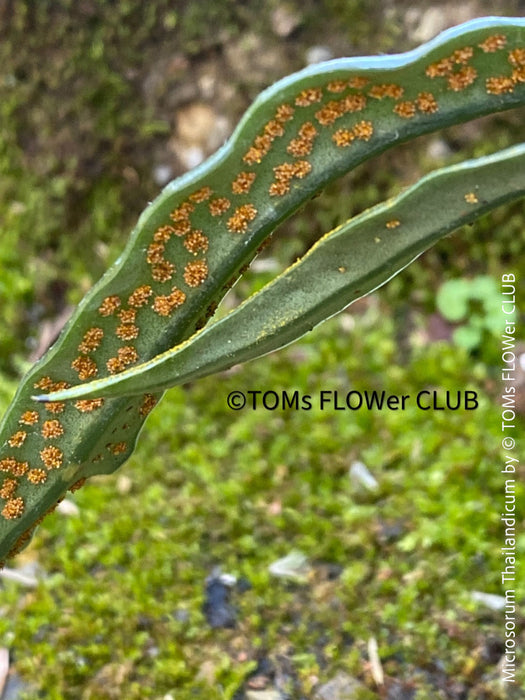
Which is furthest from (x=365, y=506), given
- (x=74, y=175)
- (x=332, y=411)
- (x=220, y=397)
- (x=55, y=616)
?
(x=74, y=175)

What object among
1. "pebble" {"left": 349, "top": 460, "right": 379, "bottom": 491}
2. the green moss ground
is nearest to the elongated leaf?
the green moss ground

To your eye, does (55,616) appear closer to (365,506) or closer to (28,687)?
(28,687)

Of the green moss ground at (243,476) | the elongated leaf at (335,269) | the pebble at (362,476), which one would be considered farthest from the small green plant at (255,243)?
the pebble at (362,476)

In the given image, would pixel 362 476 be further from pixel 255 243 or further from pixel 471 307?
pixel 255 243

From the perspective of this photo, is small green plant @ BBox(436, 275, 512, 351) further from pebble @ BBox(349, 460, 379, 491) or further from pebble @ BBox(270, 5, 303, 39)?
pebble @ BBox(270, 5, 303, 39)

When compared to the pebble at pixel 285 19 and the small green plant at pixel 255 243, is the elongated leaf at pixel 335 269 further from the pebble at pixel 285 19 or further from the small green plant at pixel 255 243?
the pebble at pixel 285 19

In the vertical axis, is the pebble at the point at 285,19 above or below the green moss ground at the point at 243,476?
above
